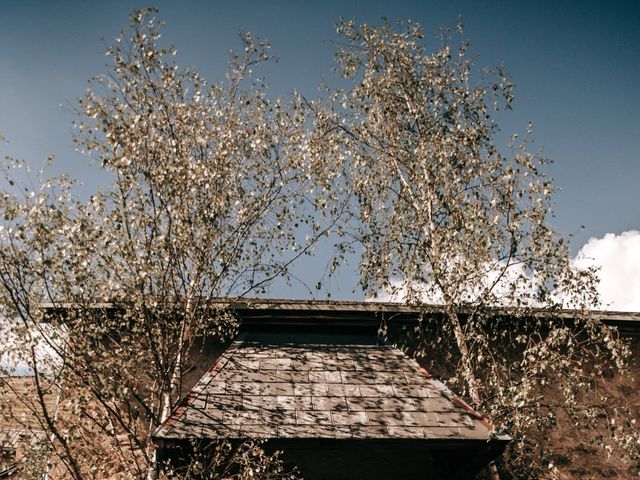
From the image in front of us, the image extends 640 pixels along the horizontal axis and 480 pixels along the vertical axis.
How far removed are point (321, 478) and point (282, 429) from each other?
5.60 ft

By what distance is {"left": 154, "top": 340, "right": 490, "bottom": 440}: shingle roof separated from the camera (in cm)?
592

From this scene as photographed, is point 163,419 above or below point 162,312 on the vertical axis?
below

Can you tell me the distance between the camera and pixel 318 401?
6504 millimetres

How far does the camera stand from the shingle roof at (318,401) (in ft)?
19.4

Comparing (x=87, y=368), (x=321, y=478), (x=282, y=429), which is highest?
(x=87, y=368)

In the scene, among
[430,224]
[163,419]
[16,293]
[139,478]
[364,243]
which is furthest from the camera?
[364,243]

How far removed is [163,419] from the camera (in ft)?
20.8

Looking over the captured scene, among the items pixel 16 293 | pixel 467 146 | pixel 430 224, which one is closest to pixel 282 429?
pixel 16 293

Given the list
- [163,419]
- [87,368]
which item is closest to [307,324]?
[163,419]

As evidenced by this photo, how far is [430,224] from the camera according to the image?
8.31m

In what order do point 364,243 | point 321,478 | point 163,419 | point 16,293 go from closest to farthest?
point 16,293
point 163,419
point 321,478
point 364,243

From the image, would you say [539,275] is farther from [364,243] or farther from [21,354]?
[21,354]

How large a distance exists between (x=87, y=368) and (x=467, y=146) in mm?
7308

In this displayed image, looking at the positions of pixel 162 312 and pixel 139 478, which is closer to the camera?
pixel 139 478
